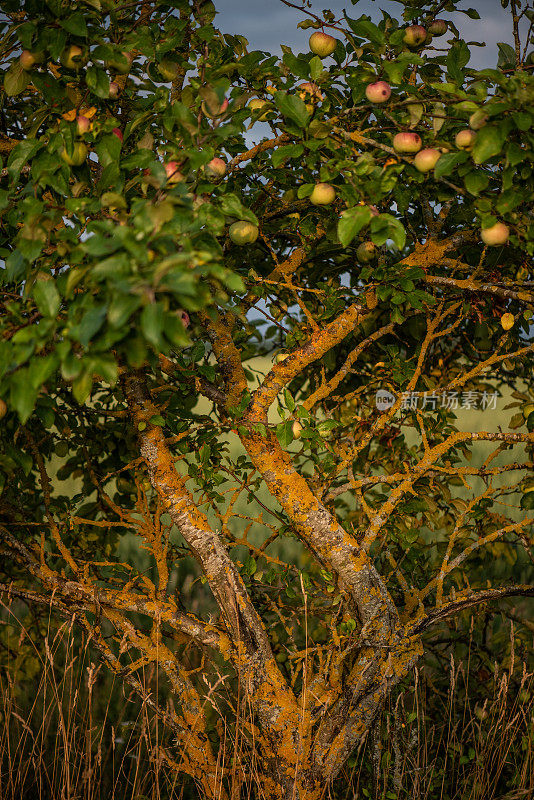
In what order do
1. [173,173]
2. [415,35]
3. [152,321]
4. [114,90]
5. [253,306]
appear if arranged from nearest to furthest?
1. [152,321]
2. [173,173]
3. [114,90]
4. [415,35]
5. [253,306]

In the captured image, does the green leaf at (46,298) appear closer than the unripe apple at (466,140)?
Yes

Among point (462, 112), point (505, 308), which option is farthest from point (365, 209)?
point (505, 308)

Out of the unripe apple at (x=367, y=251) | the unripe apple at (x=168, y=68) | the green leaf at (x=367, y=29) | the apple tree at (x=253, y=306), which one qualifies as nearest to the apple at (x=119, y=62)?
the apple tree at (x=253, y=306)

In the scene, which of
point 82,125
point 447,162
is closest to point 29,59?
point 82,125

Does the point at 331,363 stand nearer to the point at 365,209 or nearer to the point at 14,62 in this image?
the point at 365,209

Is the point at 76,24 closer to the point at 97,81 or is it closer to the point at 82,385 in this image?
the point at 97,81

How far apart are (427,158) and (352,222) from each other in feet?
0.76

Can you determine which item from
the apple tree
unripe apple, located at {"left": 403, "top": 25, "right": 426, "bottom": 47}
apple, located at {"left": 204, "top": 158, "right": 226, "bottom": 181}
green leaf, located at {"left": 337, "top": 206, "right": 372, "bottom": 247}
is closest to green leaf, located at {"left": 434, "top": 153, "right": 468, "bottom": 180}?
the apple tree

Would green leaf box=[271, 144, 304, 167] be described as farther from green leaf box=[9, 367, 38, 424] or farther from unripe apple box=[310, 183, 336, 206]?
green leaf box=[9, 367, 38, 424]

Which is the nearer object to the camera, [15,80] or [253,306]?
[15,80]

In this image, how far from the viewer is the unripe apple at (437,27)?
5.37 feet

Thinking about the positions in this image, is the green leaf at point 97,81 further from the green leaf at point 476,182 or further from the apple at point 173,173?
the green leaf at point 476,182

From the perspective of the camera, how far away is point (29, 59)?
119 cm

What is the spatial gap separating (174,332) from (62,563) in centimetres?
195
